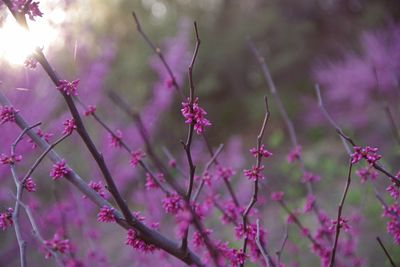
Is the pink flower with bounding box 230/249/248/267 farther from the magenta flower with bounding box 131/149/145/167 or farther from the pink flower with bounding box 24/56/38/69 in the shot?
the pink flower with bounding box 24/56/38/69

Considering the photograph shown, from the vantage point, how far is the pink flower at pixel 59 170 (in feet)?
4.92

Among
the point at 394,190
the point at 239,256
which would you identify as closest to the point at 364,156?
the point at 394,190

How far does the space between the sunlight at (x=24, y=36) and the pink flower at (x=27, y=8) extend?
0.17 ft

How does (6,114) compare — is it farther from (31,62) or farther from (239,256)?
(239,256)

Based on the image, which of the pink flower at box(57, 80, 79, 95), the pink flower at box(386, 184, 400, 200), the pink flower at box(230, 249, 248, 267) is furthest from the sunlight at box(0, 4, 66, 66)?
the pink flower at box(386, 184, 400, 200)

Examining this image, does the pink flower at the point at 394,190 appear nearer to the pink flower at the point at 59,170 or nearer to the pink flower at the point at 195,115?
the pink flower at the point at 195,115

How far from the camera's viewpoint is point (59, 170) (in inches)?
59.5

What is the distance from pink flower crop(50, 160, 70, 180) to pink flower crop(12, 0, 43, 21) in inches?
19.5

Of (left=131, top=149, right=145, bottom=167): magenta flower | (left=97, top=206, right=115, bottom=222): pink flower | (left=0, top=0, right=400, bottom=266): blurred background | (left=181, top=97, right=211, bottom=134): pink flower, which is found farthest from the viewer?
(left=0, top=0, right=400, bottom=266): blurred background

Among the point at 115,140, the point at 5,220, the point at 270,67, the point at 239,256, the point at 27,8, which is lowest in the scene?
the point at 5,220

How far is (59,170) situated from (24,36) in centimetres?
46

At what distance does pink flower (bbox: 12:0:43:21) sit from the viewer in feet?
4.48

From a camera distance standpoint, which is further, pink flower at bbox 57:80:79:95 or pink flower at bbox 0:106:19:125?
pink flower at bbox 0:106:19:125

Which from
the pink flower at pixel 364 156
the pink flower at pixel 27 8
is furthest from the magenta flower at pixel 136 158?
the pink flower at pixel 364 156
